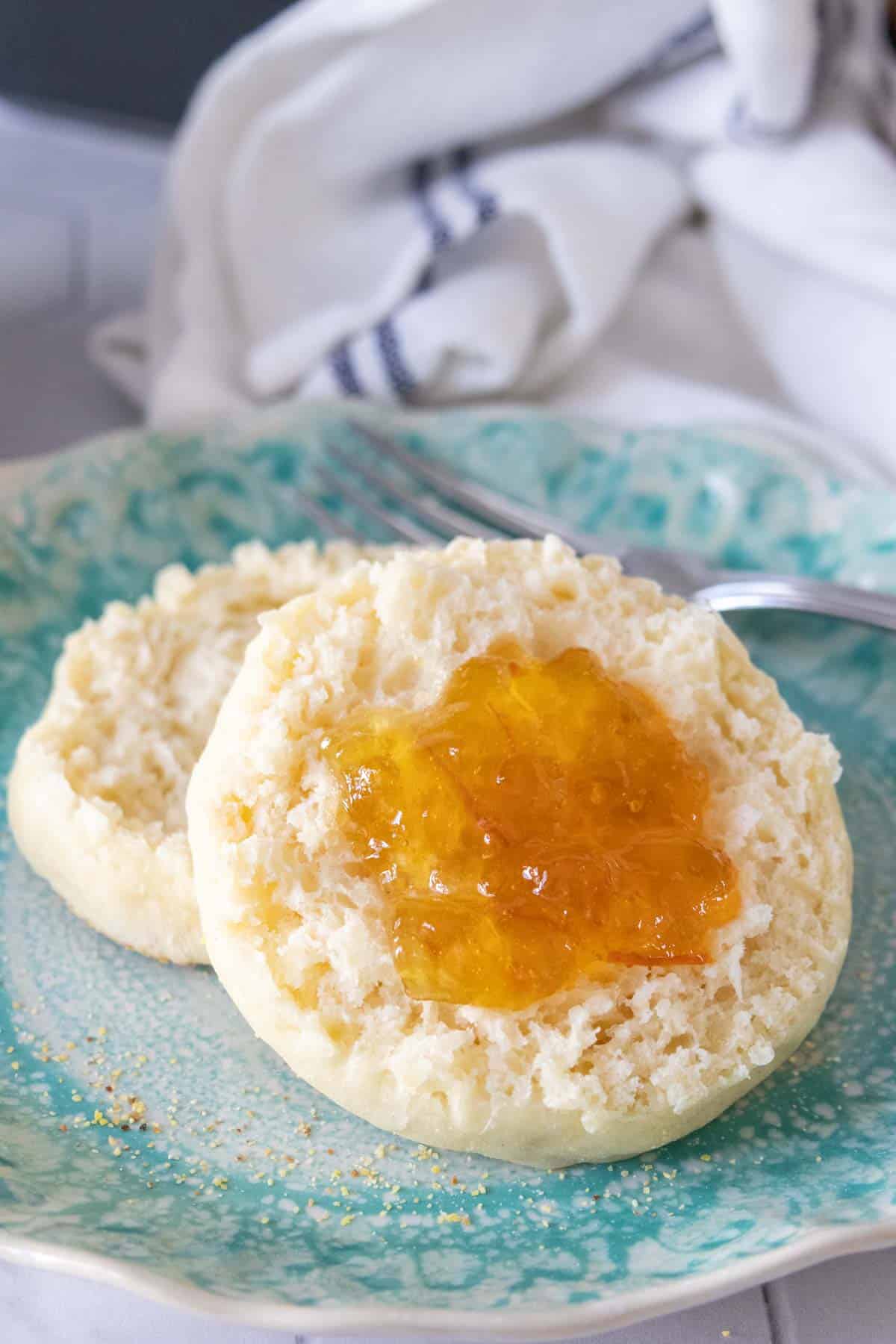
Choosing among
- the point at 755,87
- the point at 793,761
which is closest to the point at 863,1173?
the point at 793,761

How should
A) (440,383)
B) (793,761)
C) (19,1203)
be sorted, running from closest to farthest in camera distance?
(19,1203) → (793,761) → (440,383)

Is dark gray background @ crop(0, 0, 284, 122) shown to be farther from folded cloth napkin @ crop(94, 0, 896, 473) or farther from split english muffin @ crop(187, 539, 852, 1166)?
split english muffin @ crop(187, 539, 852, 1166)

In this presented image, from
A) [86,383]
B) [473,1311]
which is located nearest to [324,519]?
[86,383]

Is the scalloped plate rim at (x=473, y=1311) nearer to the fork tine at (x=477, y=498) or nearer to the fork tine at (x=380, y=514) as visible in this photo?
the fork tine at (x=477, y=498)

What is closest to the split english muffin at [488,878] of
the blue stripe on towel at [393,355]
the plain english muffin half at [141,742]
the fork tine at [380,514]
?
the plain english muffin half at [141,742]

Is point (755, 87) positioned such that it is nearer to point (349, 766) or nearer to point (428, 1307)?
point (349, 766)

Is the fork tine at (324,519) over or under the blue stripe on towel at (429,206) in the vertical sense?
under

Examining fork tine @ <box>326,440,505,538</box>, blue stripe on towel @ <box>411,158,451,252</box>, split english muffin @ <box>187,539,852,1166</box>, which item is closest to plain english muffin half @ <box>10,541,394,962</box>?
split english muffin @ <box>187,539,852,1166</box>
